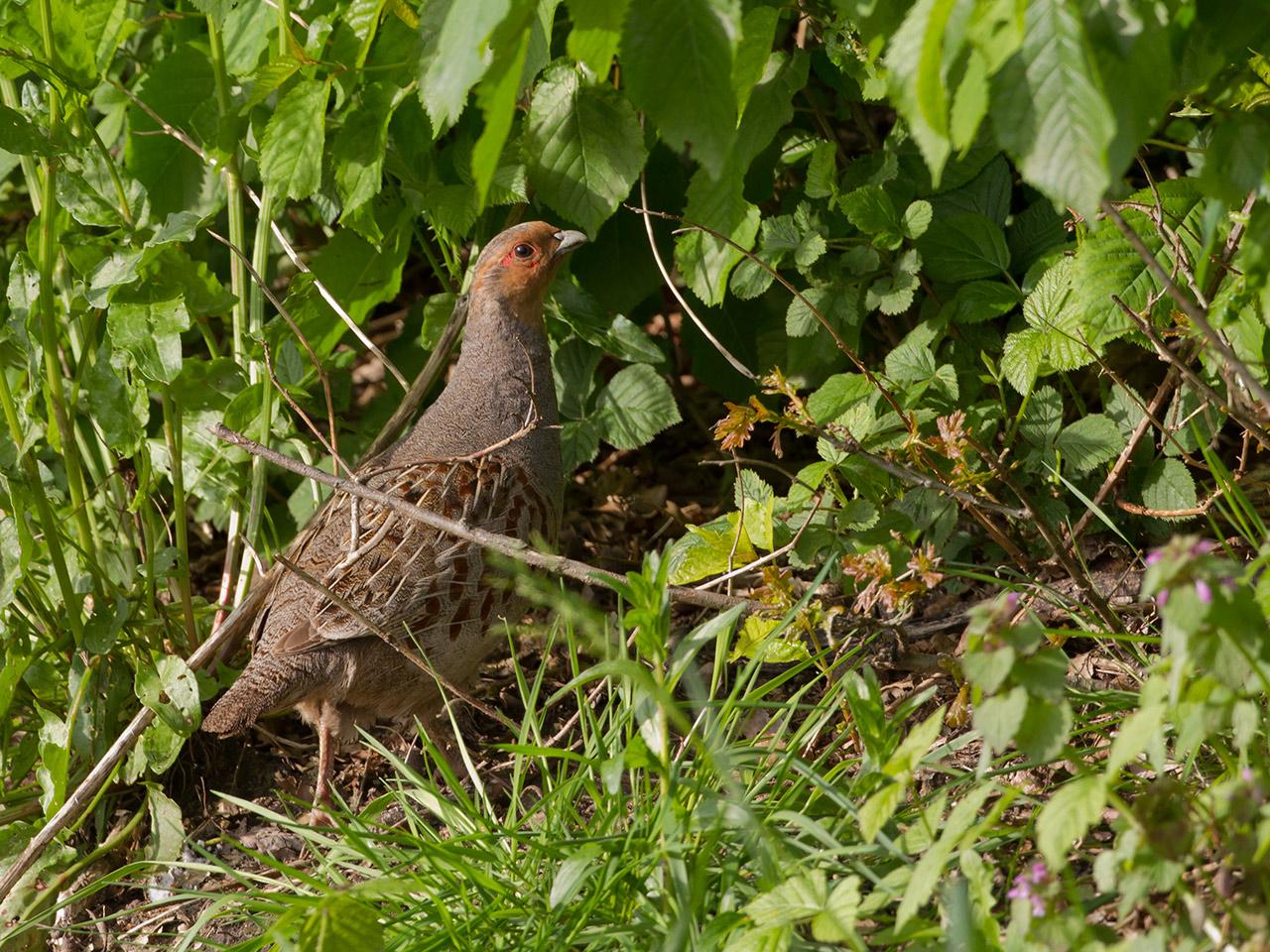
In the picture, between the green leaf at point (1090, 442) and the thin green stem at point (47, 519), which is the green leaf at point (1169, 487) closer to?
the green leaf at point (1090, 442)

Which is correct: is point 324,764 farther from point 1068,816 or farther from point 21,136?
point 1068,816

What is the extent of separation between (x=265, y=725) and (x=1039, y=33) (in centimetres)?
Answer: 326

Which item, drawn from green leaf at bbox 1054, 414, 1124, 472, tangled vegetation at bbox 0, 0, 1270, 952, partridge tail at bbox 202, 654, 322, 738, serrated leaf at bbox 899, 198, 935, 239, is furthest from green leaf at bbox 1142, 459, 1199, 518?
partridge tail at bbox 202, 654, 322, 738

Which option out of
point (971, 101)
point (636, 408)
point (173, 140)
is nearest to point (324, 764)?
→ point (636, 408)

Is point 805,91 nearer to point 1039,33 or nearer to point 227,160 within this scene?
point 227,160

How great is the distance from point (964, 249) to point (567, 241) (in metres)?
1.17

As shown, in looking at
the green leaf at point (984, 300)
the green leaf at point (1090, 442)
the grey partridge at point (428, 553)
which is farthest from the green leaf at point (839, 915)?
the green leaf at point (984, 300)

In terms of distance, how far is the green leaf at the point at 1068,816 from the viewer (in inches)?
64.3

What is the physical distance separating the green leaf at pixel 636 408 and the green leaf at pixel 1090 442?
105 cm

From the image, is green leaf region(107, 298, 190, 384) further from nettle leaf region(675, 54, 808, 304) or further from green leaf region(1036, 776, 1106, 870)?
green leaf region(1036, 776, 1106, 870)

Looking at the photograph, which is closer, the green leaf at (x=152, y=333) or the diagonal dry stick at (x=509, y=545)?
the diagonal dry stick at (x=509, y=545)

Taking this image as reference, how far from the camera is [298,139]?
330cm

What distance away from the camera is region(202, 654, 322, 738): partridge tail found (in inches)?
136

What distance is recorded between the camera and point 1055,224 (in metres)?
3.46
